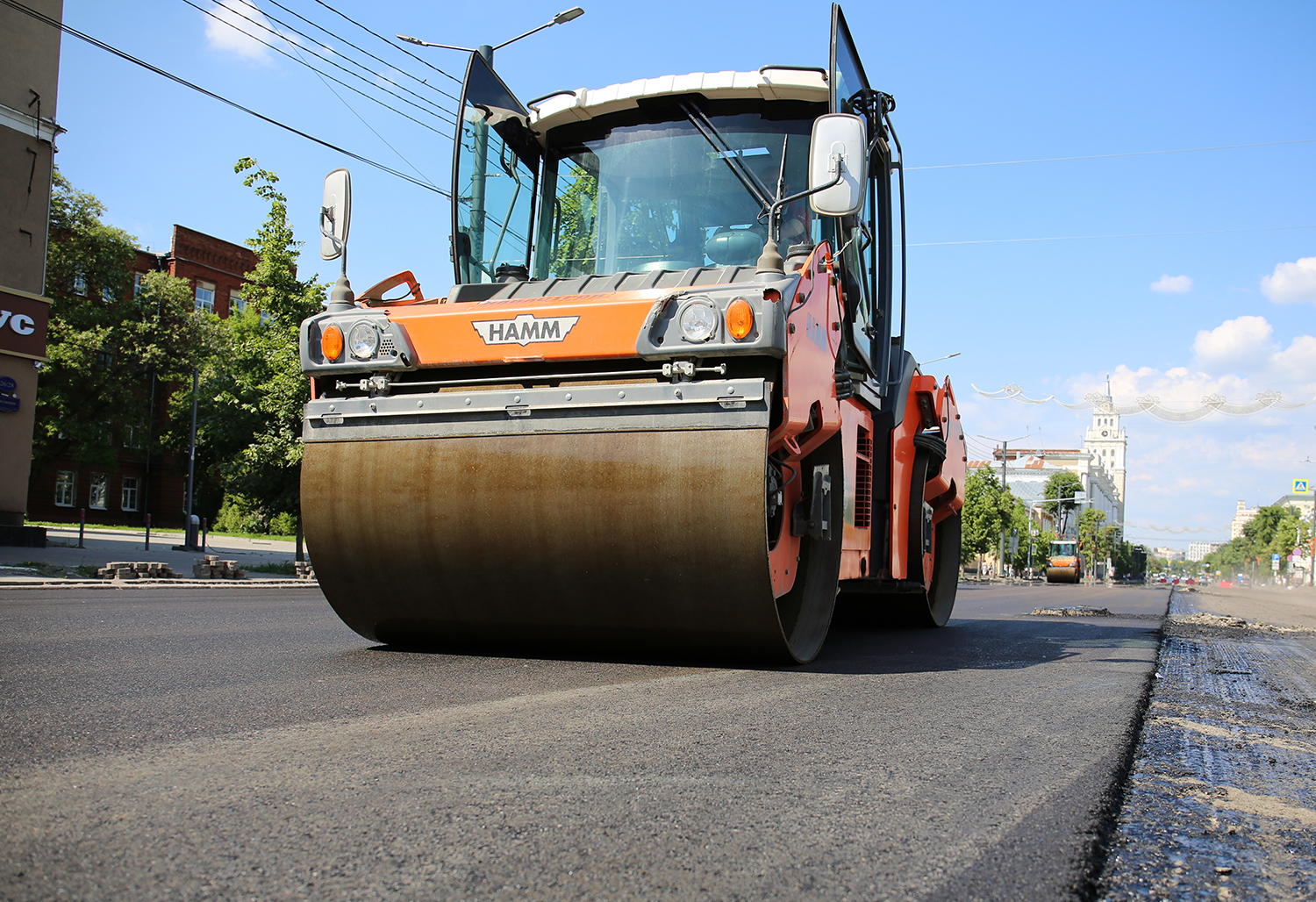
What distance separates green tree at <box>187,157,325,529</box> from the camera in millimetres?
17500

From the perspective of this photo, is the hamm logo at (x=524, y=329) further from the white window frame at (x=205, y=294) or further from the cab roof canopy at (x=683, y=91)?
the white window frame at (x=205, y=294)

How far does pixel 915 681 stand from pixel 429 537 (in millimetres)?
2212

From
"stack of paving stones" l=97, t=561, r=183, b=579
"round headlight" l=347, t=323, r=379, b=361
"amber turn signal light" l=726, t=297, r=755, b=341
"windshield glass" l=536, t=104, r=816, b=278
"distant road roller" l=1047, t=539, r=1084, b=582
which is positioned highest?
"windshield glass" l=536, t=104, r=816, b=278

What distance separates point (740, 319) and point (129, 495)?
4263cm

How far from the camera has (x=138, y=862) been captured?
1.69 metres

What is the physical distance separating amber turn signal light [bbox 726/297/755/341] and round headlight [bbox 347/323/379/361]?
160cm

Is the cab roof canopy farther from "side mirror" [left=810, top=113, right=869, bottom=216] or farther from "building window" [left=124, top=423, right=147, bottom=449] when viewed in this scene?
"building window" [left=124, top=423, right=147, bottom=449]

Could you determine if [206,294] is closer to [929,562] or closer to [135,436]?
[135,436]

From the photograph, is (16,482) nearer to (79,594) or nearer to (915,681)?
(79,594)

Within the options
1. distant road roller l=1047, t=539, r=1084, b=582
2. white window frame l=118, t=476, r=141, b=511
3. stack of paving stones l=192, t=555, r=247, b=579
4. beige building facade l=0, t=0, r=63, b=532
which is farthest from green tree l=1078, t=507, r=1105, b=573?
stack of paving stones l=192, t=555, r=247, b=579

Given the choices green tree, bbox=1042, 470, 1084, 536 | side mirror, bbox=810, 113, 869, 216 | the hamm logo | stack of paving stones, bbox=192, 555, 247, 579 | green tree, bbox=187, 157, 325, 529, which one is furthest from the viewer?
green tree, bbox=1042, 470, 1084, 536

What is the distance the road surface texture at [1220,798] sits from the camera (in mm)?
1904

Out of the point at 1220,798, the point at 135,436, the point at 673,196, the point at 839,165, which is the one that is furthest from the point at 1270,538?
the point at 1220,798

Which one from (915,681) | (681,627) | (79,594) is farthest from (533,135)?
(79,594)
